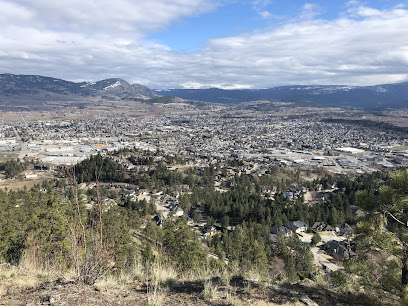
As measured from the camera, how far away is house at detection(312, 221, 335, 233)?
94.1 feet

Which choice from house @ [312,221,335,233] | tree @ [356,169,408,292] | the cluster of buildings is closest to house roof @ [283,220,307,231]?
house @ [312,221,335,233]

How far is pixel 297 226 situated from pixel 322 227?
3.34m

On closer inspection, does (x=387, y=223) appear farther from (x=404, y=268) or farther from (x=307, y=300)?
(x=307, y=300)

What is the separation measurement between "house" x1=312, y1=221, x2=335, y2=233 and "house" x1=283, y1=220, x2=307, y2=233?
48.5 inches

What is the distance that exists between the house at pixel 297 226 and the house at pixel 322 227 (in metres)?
1.23

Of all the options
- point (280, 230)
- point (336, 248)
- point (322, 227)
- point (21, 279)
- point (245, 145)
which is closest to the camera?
point (21, 279)

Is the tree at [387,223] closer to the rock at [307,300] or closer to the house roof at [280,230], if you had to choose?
the rock at [307,300]

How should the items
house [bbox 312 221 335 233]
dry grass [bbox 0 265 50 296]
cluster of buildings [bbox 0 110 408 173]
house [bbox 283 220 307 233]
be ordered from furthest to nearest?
cluster of buildings [bbox 0 110 408 173], house [bbox 312 221 335 233], house [bbox 283 220 307 233], dry grass [bbox 0 265 50 296]

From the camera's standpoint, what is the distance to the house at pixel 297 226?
90.8 ft

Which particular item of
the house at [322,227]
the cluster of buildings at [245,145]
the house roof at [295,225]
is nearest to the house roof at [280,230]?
the house roof at [295,225]

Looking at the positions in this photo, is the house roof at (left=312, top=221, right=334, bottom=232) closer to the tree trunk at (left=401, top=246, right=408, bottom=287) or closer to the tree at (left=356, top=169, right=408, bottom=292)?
the tree at (left=356, top=169, right=408, bottom=292)

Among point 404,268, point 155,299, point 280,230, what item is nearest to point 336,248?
point 280,230

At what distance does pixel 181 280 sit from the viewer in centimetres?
563

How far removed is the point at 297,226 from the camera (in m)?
27.7
